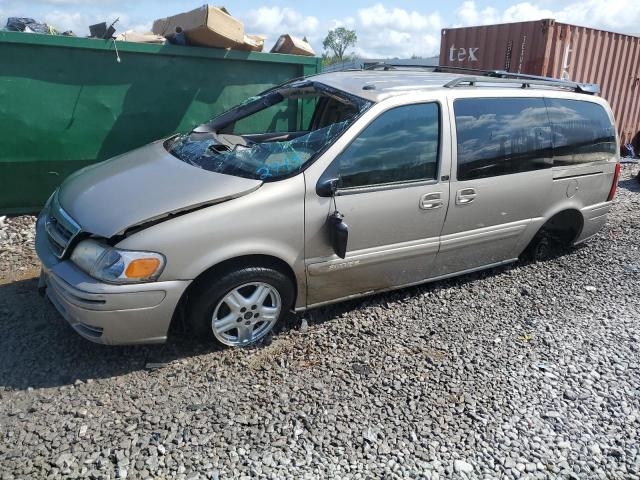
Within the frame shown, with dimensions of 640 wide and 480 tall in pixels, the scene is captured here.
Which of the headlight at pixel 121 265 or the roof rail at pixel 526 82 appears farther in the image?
the roof rail at pixel 526 82

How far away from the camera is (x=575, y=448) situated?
2.65m

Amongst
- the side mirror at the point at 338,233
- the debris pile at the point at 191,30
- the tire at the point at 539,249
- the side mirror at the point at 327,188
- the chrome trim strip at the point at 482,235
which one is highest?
the debris pile at the point at 191,30

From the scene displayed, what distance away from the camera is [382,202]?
3.41 m

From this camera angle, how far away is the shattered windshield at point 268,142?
3273 millimetres

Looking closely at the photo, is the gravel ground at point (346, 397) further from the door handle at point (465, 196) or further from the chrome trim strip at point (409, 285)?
the door handle at point (465, 196)

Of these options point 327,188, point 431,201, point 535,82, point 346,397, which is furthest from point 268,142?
point 535,82

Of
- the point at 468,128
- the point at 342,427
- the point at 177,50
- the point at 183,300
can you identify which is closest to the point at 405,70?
the point at 468,128

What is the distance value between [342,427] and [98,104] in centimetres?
431

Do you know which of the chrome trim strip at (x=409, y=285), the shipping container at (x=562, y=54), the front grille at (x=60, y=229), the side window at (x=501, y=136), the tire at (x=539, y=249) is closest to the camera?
the front grille at (x=60, y=229)

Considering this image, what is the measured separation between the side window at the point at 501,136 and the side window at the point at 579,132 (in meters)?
0.12

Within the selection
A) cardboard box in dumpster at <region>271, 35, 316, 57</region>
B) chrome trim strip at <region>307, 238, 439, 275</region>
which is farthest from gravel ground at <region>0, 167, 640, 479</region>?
cardboard box in dumpster at <region>271, 35, 316, 57</region>

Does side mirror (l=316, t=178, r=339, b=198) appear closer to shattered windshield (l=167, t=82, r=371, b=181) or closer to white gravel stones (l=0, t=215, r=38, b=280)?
shattered windshield (l=167, t=82, r=371, b=181)

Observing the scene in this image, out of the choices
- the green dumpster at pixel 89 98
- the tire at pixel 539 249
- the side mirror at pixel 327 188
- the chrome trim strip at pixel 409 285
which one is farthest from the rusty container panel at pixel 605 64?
the side mirror at pixel 327 188

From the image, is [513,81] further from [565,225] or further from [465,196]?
[565,225]
